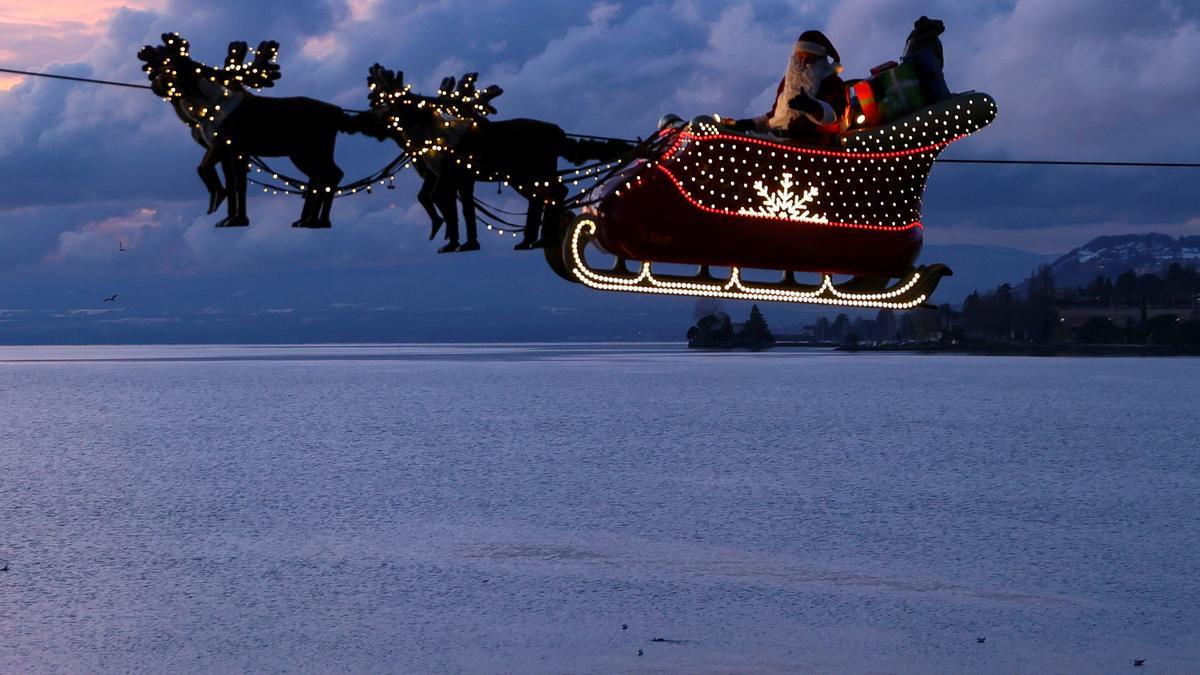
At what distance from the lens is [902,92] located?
9867 mm

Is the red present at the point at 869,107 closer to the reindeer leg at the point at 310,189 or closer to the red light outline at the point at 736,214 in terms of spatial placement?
the red light outline at the point at 736,214

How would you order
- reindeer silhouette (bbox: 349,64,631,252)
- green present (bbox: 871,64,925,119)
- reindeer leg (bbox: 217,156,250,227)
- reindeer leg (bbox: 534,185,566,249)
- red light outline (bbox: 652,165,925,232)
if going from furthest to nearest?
green present (bbox: 871,64,925,119)
reindeer leg (bbox: 534,185,566,249)
red light outline (bbox: 652,165,925,232)
reindeer silhouette (bbox: 349,64,631,252)
reindeer leg (bbox: 217,156,250,227)

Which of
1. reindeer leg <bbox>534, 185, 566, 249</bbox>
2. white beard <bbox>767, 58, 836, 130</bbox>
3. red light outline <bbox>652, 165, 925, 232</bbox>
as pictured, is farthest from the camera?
white beard <bbox>767, 58, 836, 130</bbox>

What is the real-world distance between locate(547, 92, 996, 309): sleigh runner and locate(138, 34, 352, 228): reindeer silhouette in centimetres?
174

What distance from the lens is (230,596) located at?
104562 mm

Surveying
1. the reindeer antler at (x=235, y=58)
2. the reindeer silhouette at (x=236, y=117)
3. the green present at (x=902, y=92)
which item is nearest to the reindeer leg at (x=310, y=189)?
the reindeer silhouette at (x=236, y=117)

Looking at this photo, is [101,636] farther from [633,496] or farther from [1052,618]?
[633,496]

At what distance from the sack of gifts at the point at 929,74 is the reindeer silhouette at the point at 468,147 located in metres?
2.41

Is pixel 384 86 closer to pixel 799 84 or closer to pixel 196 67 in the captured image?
pixel 196 67

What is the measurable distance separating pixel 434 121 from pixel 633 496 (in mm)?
146125

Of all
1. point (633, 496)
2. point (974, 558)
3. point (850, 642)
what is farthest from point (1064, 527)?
point (850, 642)

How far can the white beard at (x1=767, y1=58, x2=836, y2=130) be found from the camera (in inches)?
380

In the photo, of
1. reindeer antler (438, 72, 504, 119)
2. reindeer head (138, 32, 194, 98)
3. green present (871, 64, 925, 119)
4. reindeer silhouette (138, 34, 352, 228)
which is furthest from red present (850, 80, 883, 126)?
reindeer head (138, 32, 194, 98)

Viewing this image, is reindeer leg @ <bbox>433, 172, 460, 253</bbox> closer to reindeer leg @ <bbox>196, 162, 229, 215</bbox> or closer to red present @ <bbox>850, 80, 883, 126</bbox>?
reindeer leg @ <bbox>196, 162, 229, 215</bbox>
